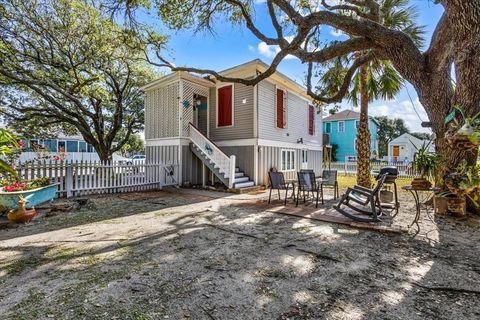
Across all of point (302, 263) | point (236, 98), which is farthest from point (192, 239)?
point (236, 98)

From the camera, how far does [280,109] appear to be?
11.6 metres

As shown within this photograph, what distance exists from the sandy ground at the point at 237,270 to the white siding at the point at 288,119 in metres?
6.28

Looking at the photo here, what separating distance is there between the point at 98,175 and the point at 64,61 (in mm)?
8157

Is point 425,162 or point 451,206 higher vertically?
point 425,162

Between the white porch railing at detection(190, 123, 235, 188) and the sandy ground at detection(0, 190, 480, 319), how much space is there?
4.17m

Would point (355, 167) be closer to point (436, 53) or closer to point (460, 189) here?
point (436, 53)

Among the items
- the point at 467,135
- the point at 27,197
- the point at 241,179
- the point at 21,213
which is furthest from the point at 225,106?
the point at 467,135

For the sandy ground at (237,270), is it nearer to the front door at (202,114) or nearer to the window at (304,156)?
the front door at (202,114)

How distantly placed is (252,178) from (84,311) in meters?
8.40

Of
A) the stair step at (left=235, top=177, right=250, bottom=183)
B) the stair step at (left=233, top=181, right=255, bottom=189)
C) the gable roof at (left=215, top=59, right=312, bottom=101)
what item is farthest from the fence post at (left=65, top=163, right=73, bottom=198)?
the gable roof at (left=215, top=59, right=312, bottom=101)

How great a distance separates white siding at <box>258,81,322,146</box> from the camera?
34.1 ft

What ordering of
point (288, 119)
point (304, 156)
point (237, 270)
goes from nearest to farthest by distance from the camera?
point (237, 270), point (288, 119), point (304, 156)

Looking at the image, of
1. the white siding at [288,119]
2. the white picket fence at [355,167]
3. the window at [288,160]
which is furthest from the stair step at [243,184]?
the white picket fence at [355,167]

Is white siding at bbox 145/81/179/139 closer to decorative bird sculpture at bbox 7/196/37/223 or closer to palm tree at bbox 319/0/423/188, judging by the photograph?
decorative bird sculpture at bbox 7/196/37/223
